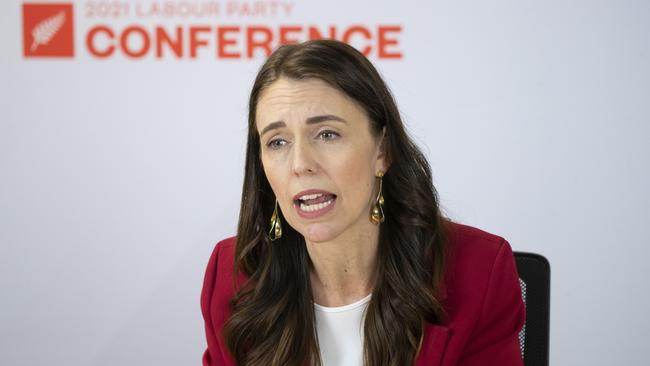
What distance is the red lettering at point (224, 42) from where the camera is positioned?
3.20m

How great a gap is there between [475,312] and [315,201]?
0.47 m

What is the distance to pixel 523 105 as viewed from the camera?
10.5 feet

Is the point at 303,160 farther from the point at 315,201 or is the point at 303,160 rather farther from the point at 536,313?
the point at 536,313

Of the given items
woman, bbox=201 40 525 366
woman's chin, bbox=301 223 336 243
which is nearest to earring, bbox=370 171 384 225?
→ woman, bbox=201 40 525 366

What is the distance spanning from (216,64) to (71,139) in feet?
2.51

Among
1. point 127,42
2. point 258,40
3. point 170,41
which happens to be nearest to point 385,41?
point 258,40

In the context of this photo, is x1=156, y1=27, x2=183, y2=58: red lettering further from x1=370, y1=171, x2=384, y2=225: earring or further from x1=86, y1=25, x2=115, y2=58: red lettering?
x1=370, y1=171, x2=384, y2=225: earring

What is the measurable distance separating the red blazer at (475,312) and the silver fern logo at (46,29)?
1987 mm

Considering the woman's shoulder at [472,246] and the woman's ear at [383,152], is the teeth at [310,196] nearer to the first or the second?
the woman's ear at [383,152]

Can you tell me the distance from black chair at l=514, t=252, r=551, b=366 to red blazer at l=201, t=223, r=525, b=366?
11cm

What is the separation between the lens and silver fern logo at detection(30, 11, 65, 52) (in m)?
3.21

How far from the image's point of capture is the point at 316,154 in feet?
5.46

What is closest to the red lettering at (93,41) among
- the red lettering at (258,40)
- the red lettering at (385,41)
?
the red lettering at (258,40)

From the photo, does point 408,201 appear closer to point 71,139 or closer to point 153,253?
point 153,253
